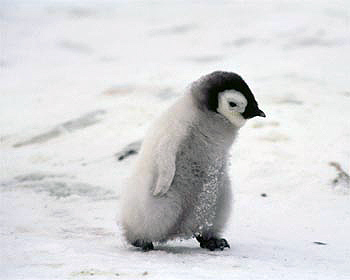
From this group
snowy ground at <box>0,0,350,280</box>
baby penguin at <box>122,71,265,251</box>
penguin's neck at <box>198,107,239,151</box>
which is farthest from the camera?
penguin's neck at <box>198,107,239,151</box>

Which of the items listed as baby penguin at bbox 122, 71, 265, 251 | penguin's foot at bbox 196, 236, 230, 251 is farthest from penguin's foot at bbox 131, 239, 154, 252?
penguin's foot at bbox 196, 236, 230, 251

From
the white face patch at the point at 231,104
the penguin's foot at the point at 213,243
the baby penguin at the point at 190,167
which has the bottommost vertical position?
the penguin's foot at the point at 213,243

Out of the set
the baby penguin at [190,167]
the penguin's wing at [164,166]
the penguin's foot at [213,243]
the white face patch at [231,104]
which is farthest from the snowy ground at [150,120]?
the white face patch at [231,104]

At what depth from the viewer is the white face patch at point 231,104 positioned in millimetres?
3375

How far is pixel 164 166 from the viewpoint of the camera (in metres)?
3.24

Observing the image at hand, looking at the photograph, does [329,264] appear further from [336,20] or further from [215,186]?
[336,20]

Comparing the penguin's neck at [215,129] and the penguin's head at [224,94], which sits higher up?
the penguin's head at [224,94]

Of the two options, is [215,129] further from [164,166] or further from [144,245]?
[144,245]

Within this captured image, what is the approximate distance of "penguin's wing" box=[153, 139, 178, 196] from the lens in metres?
3.23

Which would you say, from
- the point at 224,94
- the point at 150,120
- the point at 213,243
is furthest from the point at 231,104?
the point at 150,120

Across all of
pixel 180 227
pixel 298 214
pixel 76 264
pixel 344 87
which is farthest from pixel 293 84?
pixel 76 264

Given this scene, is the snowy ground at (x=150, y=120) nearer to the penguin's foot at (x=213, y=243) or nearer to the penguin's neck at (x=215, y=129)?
the penguin's foot at (x=213, y=243)

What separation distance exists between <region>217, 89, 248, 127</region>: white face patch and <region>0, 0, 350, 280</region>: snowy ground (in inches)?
27.3

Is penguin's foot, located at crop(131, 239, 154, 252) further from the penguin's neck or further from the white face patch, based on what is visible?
the white face patch
